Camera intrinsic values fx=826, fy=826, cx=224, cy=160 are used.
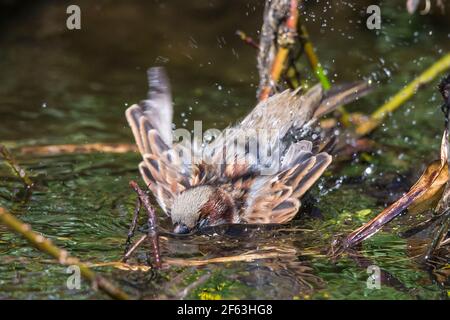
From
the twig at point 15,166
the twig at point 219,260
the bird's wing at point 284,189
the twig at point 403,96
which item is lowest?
the twig at point 219,260

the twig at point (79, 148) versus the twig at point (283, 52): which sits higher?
the twig at point (283, 52)

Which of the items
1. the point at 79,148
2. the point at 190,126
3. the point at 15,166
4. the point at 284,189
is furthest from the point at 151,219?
the point at 190,126

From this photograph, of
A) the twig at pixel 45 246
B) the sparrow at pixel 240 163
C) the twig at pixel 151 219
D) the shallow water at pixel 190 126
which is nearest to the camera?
the twig at pixel 45 246

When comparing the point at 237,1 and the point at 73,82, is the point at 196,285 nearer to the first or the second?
the point at 73,82

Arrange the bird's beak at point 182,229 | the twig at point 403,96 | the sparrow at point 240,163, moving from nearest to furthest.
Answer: the bird's beak at point 182,229 < the sparrow at point 240,163 < the twig at point 403,96

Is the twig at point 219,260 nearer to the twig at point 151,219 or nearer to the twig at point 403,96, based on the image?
the twig at point 151,219

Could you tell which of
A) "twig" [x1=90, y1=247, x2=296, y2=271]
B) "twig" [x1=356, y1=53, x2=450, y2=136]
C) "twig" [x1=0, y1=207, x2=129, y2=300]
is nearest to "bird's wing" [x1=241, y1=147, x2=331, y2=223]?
"twig" [x1=90, y1=247, x2=296, y2=271]

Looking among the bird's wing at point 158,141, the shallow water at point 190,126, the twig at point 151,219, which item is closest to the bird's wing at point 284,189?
the shallow water at point 190,126
